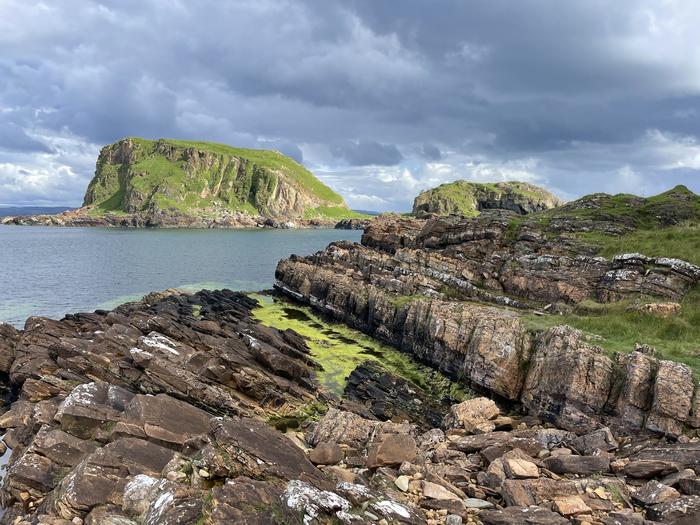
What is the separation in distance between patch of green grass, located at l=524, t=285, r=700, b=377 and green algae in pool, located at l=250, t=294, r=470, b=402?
26.5ft

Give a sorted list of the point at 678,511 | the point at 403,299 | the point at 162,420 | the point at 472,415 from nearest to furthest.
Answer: the point at 678,511 < the point at 162,420 < the point at 472,415 < the point at 403,299

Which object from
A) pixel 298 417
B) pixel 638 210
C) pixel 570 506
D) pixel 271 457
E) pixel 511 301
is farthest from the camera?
pixel 638 210

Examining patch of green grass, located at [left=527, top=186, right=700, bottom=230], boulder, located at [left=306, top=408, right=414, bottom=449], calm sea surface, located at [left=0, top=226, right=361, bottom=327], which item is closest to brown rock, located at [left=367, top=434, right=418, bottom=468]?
boulder, located at [left=306, top=408, right=414, bottom=449]

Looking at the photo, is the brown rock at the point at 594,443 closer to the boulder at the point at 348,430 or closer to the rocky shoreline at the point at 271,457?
the rocky shoreline at the point at 271,457

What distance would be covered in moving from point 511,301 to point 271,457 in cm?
3264

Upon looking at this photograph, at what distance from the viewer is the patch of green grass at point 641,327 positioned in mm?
22867

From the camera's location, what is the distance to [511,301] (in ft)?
133

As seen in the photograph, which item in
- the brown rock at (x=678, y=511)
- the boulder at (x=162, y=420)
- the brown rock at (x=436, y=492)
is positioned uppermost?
the brown rock at (x=678, y=511)

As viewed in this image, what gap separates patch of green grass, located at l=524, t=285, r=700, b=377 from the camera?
2287 centimetres

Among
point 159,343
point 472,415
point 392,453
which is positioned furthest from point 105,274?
point 392,453

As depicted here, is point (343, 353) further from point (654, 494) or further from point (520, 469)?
point (654, 494)

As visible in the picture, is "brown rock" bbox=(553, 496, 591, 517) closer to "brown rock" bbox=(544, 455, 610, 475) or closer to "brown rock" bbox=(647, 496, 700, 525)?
"brown rock" bbox=(647, 496, 700, 525)

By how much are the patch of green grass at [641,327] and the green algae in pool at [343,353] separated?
807cm

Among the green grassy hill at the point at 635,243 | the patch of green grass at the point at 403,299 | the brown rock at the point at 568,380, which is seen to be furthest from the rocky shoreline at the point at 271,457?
the patch of green grass at the point at 403,299
